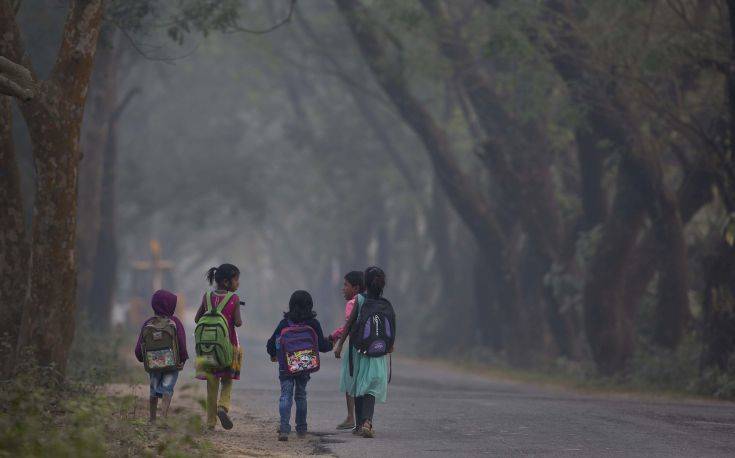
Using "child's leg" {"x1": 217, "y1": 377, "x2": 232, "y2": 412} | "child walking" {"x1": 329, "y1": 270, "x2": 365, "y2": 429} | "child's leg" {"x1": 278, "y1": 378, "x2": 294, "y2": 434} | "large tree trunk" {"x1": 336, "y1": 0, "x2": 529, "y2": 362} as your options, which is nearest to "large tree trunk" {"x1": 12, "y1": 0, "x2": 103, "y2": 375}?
"child's leg" {"x1": 217, "y1": 377, "x2": 232, "y2": 412}

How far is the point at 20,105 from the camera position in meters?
12.7

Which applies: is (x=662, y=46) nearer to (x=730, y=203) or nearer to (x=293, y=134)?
(x=730, y=203)

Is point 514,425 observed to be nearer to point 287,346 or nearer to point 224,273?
point 287,346

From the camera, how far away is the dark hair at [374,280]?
37.6 feet

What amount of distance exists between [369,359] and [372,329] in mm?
292

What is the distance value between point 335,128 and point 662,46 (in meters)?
27.1

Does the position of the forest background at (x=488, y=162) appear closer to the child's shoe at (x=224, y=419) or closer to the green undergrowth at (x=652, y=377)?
the green undergrowth at (x=652, y=377)

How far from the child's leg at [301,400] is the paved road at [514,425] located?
27 centimetres

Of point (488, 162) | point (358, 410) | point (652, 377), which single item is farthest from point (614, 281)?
point (358, 410)

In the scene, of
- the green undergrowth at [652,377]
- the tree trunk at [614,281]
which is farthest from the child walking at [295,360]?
the tree trunk at [614,281]

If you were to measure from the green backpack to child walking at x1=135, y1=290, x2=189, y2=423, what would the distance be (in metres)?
0.33

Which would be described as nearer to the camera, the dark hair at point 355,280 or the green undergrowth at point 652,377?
the dark hair at point 355,280

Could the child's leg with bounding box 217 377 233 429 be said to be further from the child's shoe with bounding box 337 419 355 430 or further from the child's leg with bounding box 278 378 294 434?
the child's shoe with bounding box 337 419 355 430

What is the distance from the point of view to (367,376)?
11.4 m
